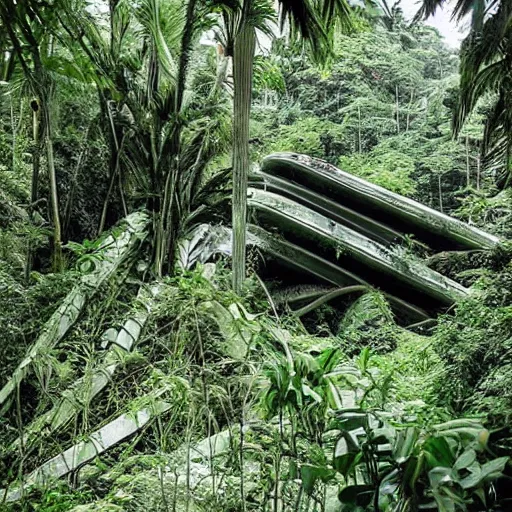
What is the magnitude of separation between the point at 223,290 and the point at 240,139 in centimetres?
98

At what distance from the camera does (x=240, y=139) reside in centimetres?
375

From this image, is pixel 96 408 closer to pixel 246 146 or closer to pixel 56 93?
pixel 246 146

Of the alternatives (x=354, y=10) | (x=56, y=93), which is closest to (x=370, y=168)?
(x=354, y=10)

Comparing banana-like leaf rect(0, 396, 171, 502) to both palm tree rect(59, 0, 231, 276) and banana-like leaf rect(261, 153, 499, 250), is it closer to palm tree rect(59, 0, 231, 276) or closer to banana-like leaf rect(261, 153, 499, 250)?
palm tree rect(59, 0, 231, 276)

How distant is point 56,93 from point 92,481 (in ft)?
10.2

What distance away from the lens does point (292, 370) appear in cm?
192

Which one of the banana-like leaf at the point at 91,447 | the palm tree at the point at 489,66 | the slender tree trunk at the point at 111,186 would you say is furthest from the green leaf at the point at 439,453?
the slender tree trunk at the point at 111,186

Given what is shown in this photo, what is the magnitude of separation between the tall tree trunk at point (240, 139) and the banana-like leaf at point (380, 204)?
1752 millimetres

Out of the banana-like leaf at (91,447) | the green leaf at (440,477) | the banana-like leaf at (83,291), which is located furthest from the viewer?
the banana-like leaf at (83,291)

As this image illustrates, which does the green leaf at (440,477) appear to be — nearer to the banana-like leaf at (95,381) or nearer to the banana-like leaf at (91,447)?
the banana-like leaf at (91,447)

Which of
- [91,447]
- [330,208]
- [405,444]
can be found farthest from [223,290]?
[405,444]

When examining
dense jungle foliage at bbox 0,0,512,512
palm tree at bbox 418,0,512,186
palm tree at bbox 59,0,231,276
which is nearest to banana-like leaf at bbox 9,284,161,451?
dense jungle foliage at bbox 0,0,512,512

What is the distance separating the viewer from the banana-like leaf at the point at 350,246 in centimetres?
477

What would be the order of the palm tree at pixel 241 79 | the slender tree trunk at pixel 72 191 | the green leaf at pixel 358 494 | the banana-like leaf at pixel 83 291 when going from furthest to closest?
the slender tree trunk at pixel 72 191
the palm tree at pixel 241 79
the banana-like leaf at pixel 83 291
the green leaf at pixel 358 494
